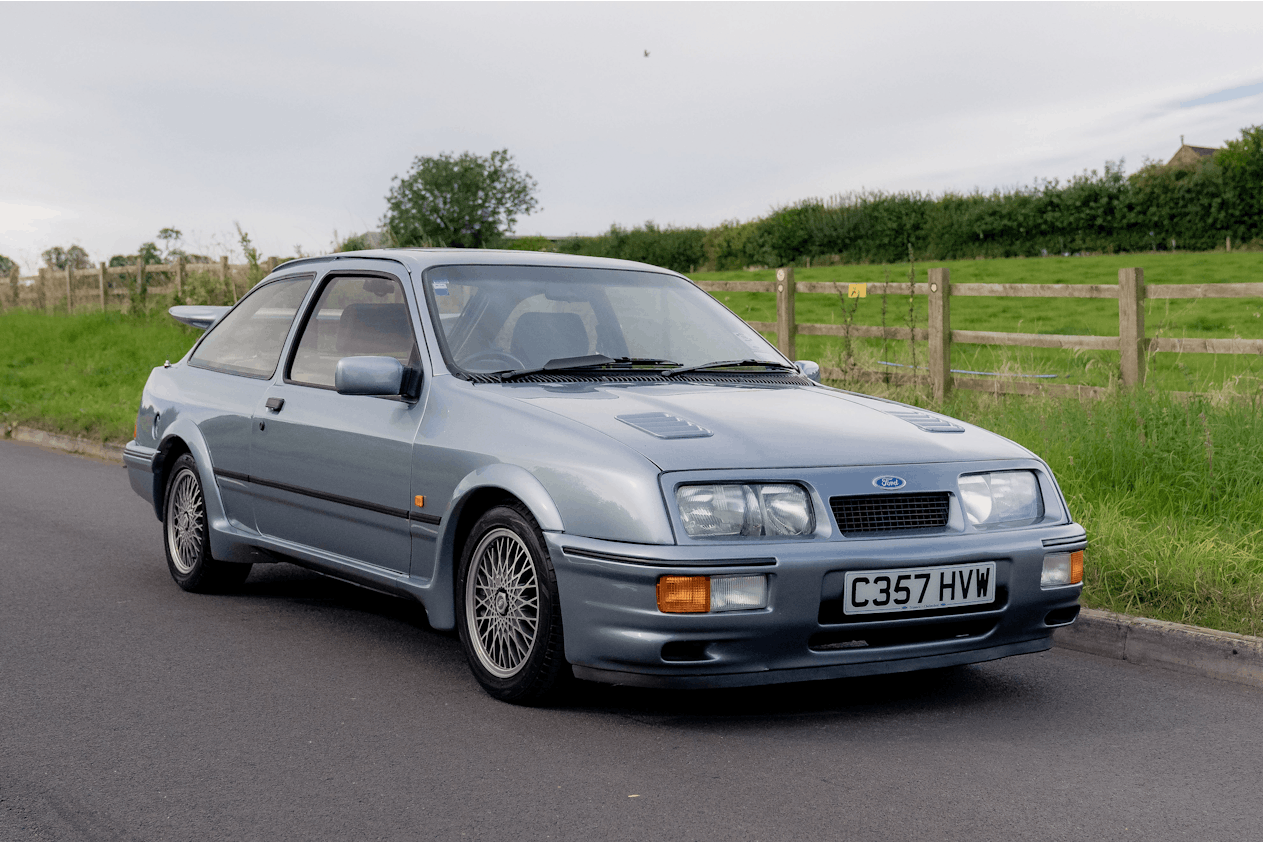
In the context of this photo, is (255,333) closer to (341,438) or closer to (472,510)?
(341,438)

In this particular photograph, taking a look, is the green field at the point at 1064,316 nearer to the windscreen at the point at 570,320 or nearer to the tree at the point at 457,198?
the windscreen at the point at 570,320

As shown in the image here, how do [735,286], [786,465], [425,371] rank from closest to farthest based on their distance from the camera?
[786,465] < [425,371] < [735,286]

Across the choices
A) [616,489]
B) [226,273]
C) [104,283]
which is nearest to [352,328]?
[616,489]

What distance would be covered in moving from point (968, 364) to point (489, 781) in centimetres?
1083

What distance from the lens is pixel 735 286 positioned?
15664 millimetres

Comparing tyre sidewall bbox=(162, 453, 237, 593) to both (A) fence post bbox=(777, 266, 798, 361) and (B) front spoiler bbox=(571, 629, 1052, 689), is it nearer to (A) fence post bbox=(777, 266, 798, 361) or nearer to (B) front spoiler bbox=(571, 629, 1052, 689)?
(B) front spoiler bbox=(571, 629, 1052, 689)

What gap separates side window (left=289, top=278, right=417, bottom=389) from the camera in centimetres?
530

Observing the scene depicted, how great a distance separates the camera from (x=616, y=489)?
402 centimetres

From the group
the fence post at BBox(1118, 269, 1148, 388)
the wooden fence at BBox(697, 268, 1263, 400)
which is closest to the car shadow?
the wooden fence at BBox(697, 268, 1263, 400)

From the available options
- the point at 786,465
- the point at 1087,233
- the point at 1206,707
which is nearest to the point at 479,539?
the point at 786,465

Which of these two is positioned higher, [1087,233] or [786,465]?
[1087,233]

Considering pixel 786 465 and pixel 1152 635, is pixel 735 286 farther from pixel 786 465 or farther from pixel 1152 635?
pixel 786 465

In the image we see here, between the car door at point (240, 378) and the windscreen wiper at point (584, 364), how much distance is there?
1.61 m

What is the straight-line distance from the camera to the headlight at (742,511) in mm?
3980
